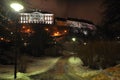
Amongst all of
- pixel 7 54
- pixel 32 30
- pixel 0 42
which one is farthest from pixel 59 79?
pixel 32 30

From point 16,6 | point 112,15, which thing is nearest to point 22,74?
point 16,6

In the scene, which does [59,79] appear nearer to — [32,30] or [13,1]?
[13,1]

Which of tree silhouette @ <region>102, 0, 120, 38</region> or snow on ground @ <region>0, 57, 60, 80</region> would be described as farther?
tree silhouette @ <region>102, 0, 120, 38</region>

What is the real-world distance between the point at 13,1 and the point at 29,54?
3075 centimetres

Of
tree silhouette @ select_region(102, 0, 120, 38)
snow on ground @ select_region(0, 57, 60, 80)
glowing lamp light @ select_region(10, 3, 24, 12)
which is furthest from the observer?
tree silhouette @ select_region(102, 0, 120, 38)

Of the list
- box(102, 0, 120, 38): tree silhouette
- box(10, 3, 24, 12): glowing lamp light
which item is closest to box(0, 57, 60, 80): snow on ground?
box(10, 3, 24, 12): glowing lamp light

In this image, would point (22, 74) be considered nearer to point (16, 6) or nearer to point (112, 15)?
point (16, 6)

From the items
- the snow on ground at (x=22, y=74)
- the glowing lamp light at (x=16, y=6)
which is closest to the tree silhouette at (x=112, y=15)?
the snow on ground at (x=22, y=74)

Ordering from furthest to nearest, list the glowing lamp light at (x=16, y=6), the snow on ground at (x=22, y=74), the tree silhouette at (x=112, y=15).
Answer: the tree silhouette at (x=112, y=15)
the snow on ground at (x=22, y=74)
the glowing lamp light at (x=16, y=6)

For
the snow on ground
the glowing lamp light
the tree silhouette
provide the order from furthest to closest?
the tree silhouette
the snow on ground
the glowing lamp light

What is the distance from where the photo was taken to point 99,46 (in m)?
21.8

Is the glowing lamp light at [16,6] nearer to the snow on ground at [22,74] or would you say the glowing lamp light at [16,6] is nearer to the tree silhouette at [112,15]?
the snow on ground at [22,74]

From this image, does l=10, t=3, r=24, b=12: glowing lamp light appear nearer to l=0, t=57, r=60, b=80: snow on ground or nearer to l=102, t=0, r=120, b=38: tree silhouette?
l=0, t=57, r=60, b=80: snow on ground

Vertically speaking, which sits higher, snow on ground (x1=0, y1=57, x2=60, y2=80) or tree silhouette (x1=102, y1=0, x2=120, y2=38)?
tree silhouette (x1=102, y1=0, x2=120, y2=38)
